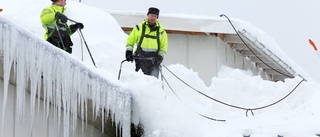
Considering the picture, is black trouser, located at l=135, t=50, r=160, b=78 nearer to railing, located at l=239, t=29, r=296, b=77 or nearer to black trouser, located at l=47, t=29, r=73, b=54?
black trouser, located at l=47, t=29, r=73, b=54

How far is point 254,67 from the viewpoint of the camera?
17594 millimetres

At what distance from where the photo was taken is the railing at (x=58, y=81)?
Answer: 805 centimetres

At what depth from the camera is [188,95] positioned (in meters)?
12.5

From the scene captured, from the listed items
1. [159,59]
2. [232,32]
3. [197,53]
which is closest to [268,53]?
[232,32]

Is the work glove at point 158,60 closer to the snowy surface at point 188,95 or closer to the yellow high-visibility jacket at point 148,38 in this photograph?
the yellow high-visibility jacket at point 148,38

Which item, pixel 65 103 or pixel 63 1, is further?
pixel 63 1

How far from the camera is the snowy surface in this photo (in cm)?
892

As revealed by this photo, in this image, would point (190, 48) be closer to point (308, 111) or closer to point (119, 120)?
point (308, 111)

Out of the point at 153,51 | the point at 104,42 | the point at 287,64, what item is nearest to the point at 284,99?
the point at 153,51

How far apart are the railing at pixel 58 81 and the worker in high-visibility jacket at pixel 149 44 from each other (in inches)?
90.1

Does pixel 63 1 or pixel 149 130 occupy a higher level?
pixel 63 1

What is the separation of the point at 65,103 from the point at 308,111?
3790mm

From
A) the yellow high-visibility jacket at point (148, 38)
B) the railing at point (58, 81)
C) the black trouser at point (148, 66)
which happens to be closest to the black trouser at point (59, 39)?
the yellow high-visibility jacket at point (148, 38)

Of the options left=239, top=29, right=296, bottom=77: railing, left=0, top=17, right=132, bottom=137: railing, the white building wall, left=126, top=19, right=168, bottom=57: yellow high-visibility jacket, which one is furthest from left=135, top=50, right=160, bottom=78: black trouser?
left=239, top=29, right=296, bottom=77: railing
